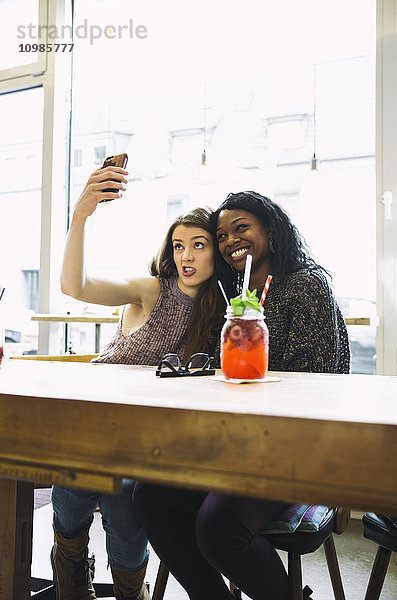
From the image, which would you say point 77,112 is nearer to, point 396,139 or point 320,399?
point 396,139

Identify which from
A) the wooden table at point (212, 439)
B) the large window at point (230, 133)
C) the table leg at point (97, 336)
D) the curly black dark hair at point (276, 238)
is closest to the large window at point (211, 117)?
the large window at point (230, 133)

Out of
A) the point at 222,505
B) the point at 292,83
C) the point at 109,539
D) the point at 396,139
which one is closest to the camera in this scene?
the point at 222,505

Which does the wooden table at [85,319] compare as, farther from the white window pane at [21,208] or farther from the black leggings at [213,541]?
the black leggings at [213,541]

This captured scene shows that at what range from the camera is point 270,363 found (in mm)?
1474

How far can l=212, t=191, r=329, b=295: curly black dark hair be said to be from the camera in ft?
5.42

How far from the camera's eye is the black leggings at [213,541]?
42.4 inches

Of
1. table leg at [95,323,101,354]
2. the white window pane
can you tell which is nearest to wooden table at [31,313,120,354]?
table leg at [95,323,101,354]

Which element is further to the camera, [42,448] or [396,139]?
[396,139]

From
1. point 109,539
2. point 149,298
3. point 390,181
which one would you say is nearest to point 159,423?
point 109,539

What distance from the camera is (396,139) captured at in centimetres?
260

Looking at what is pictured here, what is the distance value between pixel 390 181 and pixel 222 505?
1.98 metres

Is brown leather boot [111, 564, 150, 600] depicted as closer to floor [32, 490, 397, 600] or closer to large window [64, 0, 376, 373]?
floor [32, 490, 397, 600]

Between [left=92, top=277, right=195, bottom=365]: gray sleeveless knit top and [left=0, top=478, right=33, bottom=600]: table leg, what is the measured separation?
1.96 feet

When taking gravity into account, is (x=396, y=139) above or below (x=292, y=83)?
below
